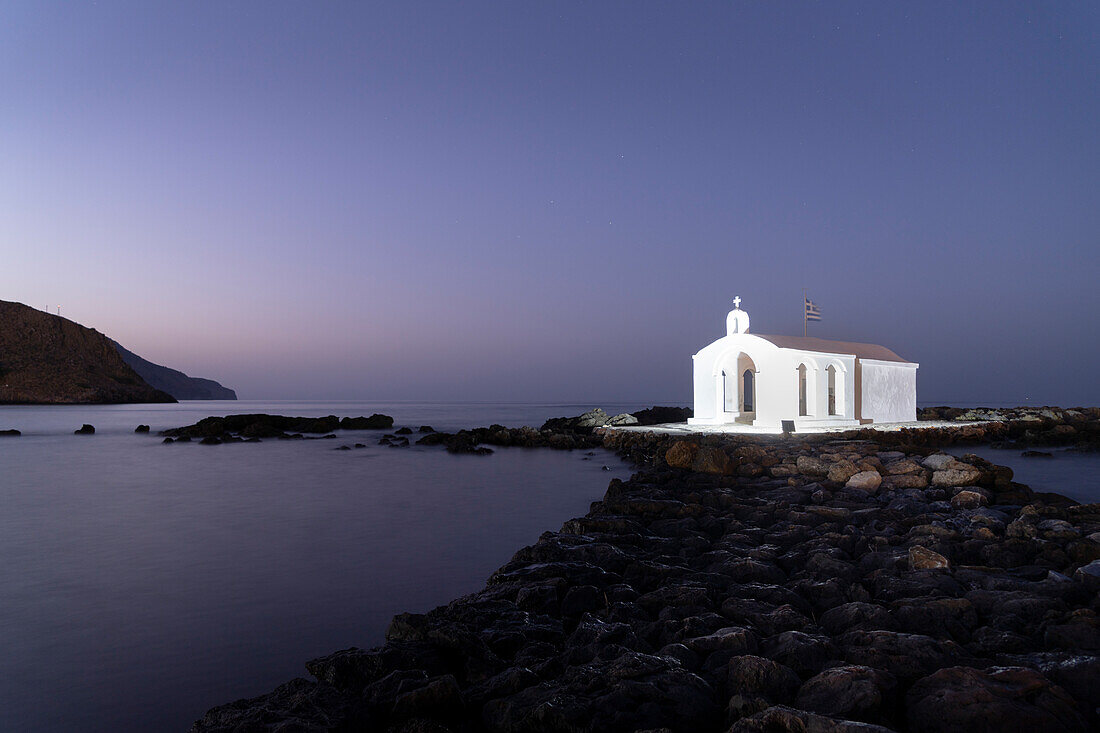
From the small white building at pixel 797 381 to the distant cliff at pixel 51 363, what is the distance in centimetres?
9614

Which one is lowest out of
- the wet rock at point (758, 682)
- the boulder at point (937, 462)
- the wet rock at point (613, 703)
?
the wet rock at point (613, 703)

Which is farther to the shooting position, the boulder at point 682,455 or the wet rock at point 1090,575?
the boulder at point 682,455

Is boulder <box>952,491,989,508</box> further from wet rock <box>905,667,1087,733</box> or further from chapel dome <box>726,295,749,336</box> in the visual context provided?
chapel dome <box>726,295,749,336</box>

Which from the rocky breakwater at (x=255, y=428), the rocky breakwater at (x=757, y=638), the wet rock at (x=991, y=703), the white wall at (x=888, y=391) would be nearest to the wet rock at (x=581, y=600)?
the rocky breakwater at (x=757, y=638)

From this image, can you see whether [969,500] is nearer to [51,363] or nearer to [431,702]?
[431,702]

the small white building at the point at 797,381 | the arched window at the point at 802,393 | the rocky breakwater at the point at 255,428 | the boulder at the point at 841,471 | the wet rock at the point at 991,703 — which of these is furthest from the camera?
the rocky breakwater at the point at 255,428

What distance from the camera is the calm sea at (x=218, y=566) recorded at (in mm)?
5418

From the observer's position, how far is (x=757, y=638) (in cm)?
458

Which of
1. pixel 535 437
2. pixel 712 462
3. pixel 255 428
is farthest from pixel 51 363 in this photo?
pixel 712 462

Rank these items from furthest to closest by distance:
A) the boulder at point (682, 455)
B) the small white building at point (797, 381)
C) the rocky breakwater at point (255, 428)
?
1. the rocky breakwater at point (255, 428)
2. the small white building at point (797, 381)
3. the boulder at point (682, 455)

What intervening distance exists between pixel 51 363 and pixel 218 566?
331 feet

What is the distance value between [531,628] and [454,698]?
1.51 m

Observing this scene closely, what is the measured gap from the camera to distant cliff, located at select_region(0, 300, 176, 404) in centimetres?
8312

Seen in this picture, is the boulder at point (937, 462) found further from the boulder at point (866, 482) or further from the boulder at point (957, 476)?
the boulder at point (866, 482)
